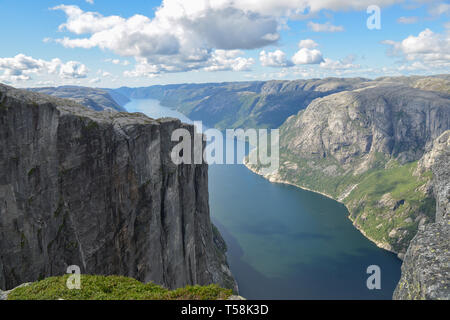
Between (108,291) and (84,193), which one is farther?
(84,193)

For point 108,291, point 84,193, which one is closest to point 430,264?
point 108,291

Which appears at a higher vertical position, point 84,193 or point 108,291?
point 84,193

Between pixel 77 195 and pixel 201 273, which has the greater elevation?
pixel 77 195

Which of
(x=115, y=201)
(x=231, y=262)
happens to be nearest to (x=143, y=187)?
(x=115, y=201)

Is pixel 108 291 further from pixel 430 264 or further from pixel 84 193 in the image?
pixel 430 264
